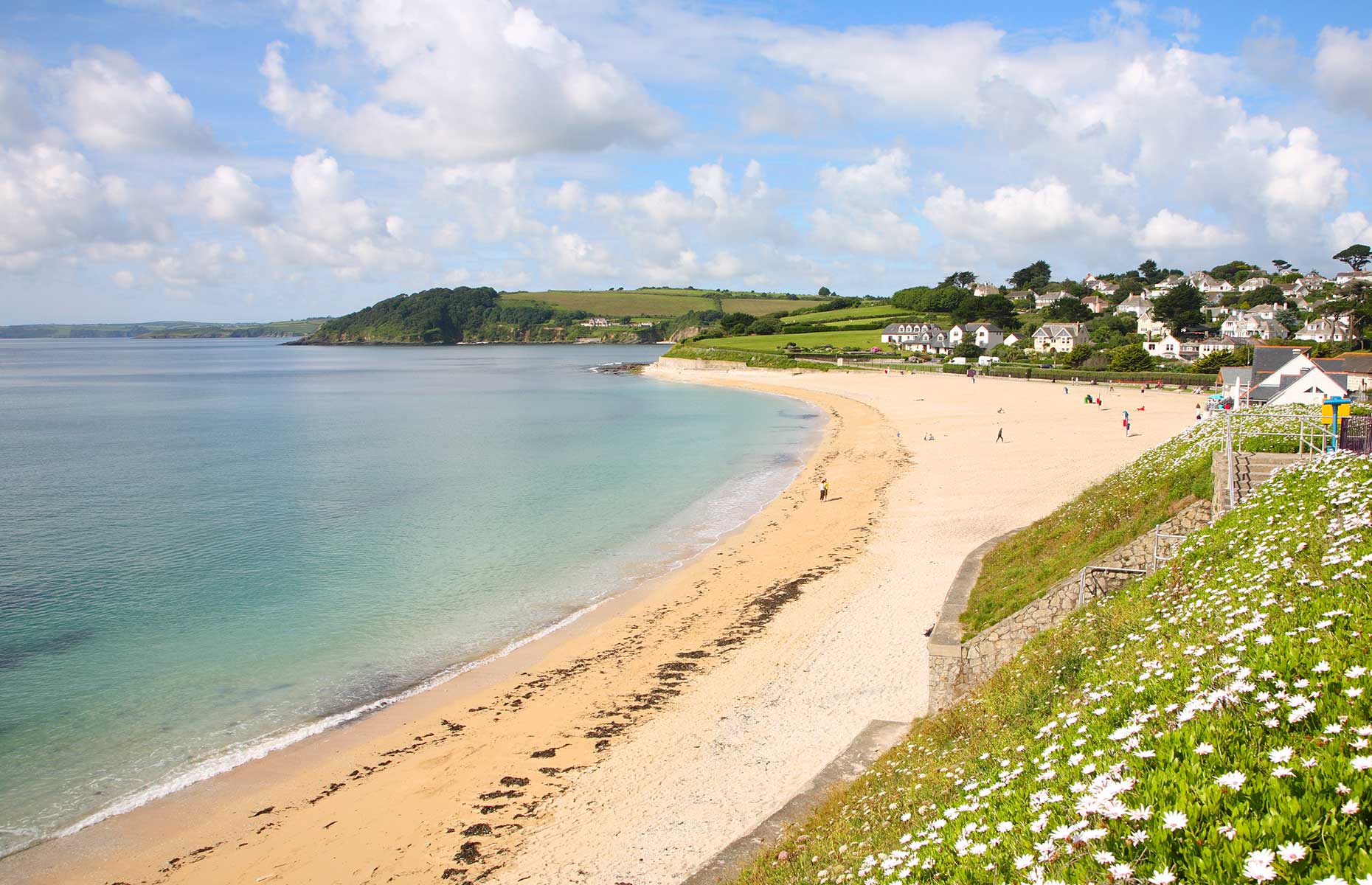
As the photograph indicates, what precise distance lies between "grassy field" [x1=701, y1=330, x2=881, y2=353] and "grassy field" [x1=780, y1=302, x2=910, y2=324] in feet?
43.1

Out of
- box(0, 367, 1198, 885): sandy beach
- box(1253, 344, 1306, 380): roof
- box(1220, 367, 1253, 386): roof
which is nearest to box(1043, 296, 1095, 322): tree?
box(1220, 367, 1253, 386): roof

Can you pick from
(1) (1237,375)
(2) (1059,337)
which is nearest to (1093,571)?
(1) (1237,375)

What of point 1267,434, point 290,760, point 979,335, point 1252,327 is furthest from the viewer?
point 979,335

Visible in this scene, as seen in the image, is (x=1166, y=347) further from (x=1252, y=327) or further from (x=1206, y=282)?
(x=1206, y=282)

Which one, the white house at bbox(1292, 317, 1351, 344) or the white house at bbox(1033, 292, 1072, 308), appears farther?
the white house at bbox(1033, 292, 1072, 308)

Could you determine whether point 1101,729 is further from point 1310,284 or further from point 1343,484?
point 1310,284

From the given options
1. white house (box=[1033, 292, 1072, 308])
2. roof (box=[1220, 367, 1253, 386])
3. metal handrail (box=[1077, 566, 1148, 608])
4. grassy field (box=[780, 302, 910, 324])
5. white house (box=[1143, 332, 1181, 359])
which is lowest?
metal handrail (box=[1077, 566, 1148, 608])

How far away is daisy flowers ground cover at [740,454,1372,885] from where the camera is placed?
376cm

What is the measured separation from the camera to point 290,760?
1309 centimetres

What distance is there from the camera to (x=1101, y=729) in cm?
578

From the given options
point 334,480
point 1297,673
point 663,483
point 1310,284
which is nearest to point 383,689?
point 1297,673

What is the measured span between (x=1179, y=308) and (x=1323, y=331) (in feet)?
61.2

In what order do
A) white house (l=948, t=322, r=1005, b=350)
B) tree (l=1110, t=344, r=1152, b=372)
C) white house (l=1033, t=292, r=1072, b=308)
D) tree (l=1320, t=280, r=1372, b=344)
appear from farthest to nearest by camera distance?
white house (l=1033, t=292, r=1072, b=308)
white house (l=948, t=322, r=1005, b=350)
tree (l=1320, t=280, r=1372, b=344)
tree (l=1110, t=344, r=1152, b=372)

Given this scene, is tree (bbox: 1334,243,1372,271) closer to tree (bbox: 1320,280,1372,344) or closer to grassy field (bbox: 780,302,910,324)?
tree (bbox: 1320,280,1372,344)
